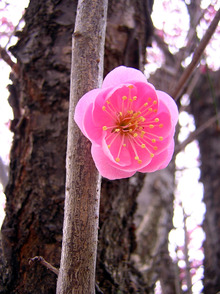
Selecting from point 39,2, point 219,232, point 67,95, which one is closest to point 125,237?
point 67,95

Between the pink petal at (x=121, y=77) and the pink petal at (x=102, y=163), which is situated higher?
the pink petal at (x=121, y=77)

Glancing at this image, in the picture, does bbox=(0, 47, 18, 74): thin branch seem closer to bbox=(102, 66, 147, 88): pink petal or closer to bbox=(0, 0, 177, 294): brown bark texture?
bbox=(0, 0, 177, 294): brown bark texture

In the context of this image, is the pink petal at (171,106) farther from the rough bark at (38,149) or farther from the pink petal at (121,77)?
the rough bark at (38,149)

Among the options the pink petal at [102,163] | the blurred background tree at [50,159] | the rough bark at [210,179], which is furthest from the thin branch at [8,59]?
the rough bark at [210,179]

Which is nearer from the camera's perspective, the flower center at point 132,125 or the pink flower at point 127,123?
the pink flower at point 127,123

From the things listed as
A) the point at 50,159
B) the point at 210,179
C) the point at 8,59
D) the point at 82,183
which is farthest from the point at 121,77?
the point at 210,179

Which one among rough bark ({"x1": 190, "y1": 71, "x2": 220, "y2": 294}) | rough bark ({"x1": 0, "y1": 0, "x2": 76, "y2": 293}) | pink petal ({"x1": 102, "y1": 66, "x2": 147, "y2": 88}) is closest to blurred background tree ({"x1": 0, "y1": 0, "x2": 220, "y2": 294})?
rough bark ({"x1": 0, "y1": 0, "x2": 76, "y2": 293})

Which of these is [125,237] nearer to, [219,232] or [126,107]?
[126,107]
